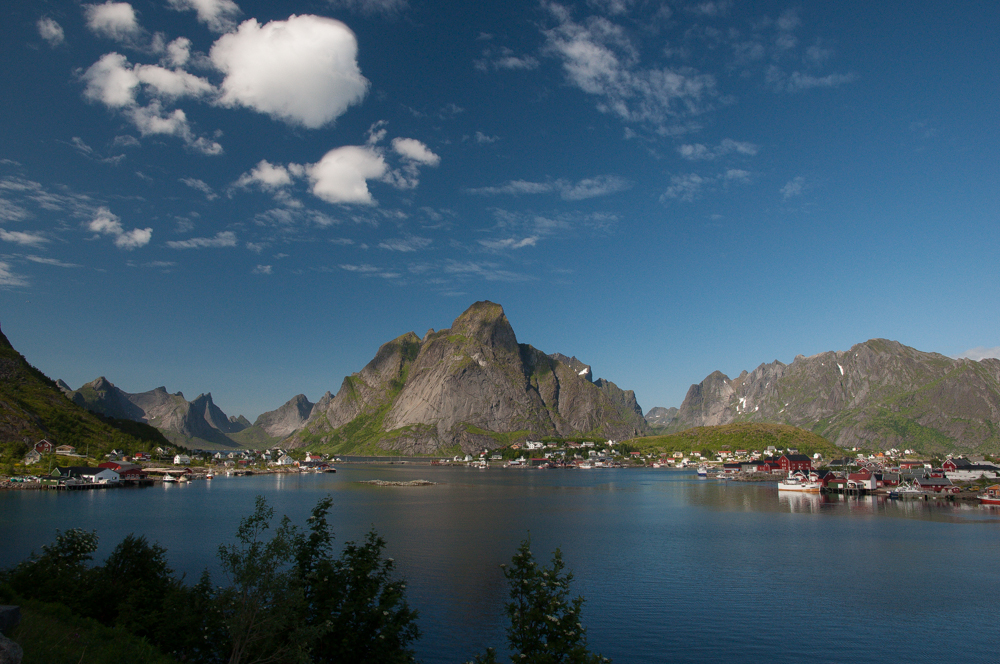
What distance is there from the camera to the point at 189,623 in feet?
64.0

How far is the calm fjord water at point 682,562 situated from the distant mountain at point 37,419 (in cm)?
3915

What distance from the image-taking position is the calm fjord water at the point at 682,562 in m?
28.1

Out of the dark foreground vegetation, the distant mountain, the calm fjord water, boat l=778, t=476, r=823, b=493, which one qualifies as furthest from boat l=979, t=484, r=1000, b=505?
the distant mountain

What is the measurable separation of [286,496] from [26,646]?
307ft

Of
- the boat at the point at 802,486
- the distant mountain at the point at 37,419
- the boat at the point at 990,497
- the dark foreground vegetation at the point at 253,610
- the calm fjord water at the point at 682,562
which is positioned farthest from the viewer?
the distant mountain at the point at 37,419

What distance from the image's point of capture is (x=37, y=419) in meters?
132

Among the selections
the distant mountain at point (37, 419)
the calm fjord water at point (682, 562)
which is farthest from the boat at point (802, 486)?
the distant mountain at point (37, 419)

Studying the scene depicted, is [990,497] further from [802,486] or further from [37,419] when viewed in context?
[37,419]

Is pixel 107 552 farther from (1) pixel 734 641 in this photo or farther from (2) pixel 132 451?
(2) pixel 132 451

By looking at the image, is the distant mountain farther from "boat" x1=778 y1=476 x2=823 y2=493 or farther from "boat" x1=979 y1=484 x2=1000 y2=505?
"boat" x1=979 y1=484 x2=1000 y2=505

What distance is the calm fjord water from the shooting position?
28.1 meters

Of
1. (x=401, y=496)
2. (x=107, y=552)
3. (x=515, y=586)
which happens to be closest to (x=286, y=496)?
(x=401, y=496)

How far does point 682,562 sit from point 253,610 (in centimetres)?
3787

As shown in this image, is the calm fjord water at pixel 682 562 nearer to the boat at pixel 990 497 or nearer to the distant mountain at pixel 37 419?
the boat at pixel 990 497
